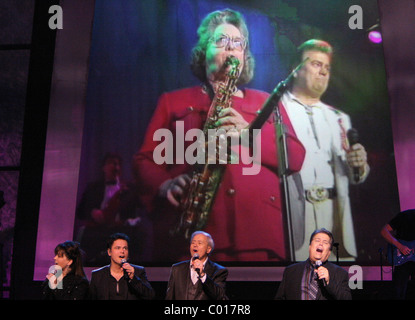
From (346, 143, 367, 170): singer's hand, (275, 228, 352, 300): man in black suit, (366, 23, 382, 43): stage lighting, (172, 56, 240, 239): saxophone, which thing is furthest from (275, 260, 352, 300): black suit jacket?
(366, 23, 382, 43): stage lighting

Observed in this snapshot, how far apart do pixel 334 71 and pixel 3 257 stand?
12.4ft

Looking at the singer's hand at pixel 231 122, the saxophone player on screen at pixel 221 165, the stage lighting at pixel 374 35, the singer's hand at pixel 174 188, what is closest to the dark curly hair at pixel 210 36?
the saxophone player on screen at pixel 221 165

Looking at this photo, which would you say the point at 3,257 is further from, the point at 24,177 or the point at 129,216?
the point at 129,216

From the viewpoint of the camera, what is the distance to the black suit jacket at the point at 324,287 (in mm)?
3049

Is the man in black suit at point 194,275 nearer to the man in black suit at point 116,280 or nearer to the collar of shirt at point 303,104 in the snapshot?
the man in black suit at point 116,280

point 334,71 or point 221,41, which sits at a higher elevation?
point 221,41

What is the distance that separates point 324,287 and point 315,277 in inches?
6.2

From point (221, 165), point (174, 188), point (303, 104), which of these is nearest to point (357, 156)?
point (303, 104)

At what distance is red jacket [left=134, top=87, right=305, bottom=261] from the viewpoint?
506cm

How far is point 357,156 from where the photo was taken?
5.11 m

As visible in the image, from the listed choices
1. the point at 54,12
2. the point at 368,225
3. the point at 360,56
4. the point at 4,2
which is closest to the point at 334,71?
the point at 360,56

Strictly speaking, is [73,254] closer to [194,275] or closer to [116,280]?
[116,280]
